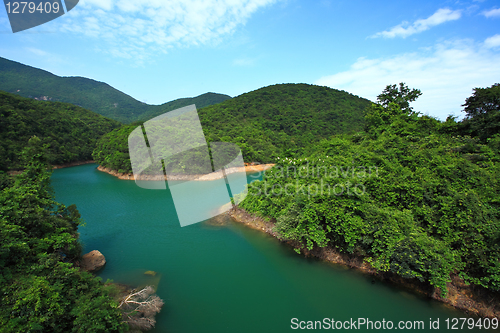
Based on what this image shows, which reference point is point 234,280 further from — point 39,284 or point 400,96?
point 400,96

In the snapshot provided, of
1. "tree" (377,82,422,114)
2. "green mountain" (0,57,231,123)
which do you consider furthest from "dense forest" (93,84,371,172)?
"green mountain" (0,57,231,123)

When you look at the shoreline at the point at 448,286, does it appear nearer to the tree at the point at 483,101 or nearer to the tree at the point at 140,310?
the tree at the point at 140,310

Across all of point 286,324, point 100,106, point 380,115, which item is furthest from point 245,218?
point 100,106

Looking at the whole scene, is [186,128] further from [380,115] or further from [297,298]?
[297,298]

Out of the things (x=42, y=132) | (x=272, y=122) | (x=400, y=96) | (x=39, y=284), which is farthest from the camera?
(x=272, y=122)

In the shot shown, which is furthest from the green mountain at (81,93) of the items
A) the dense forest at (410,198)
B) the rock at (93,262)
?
the dense forest at (410,198)

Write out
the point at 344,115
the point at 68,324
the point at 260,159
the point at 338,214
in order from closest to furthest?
the point at 68,324 < the point at 338,214 < the point at 260,159 < the point at 344,115

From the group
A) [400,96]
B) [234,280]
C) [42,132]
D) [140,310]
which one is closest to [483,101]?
[400,96]
